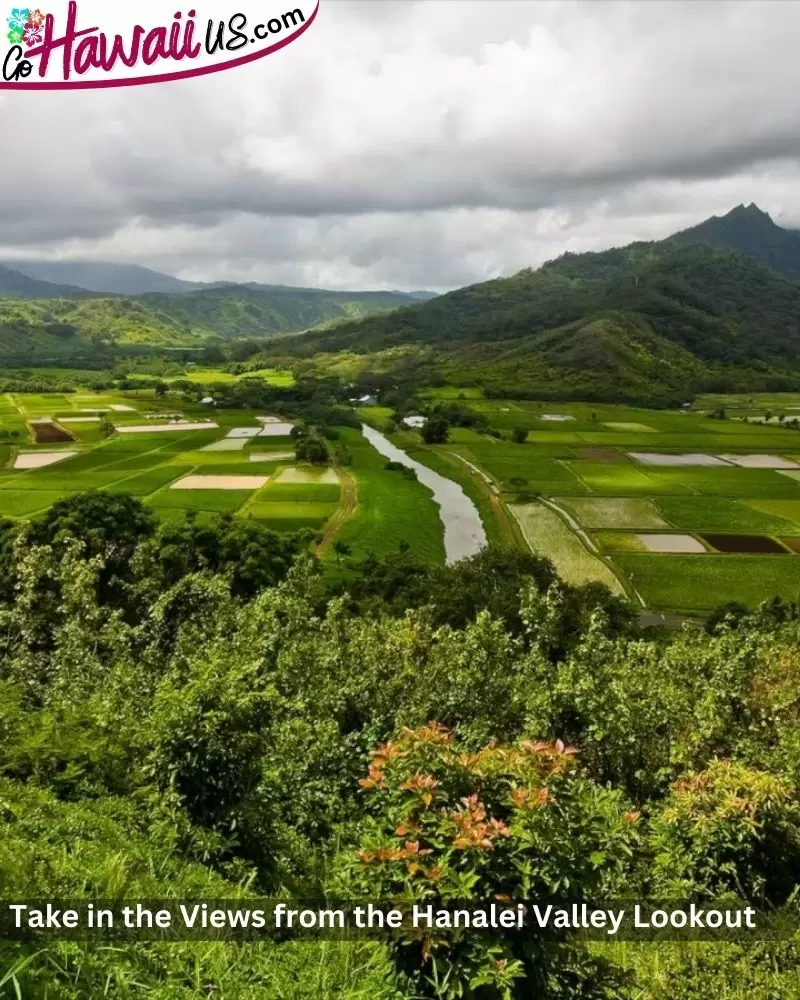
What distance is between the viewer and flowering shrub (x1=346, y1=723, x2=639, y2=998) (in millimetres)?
6574

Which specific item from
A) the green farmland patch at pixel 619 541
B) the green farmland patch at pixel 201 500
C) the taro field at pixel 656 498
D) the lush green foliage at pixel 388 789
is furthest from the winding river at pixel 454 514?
the lush green foliage at pixel 388 789

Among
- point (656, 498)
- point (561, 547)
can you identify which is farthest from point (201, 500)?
point (656, 498)

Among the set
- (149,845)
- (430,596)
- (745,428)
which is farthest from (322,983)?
(745,428)

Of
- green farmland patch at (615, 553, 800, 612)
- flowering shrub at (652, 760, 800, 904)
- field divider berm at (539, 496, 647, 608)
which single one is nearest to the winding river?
field divider berm at (539, 496, 647, 608)

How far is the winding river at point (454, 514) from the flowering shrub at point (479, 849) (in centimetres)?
4450

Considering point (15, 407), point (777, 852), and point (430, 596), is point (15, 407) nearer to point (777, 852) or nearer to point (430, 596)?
point (430, 596)

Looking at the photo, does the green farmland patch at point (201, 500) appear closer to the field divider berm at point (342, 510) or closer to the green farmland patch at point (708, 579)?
the field divider berm at point (342, 510)

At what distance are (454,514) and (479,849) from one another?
66953 mm

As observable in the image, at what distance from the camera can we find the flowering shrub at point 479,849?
→ 6.57 metres

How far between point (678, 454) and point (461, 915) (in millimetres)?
107289

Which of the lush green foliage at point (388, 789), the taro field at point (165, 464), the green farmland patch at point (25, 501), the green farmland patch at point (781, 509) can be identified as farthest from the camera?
the taro field at point (165, 464)

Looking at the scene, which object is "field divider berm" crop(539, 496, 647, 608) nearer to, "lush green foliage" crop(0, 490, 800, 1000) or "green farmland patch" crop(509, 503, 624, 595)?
"green farmland patch" crop(509, 503, 624, 595)

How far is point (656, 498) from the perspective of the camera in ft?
252

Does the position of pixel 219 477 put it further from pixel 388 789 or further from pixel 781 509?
pixel 388 789
